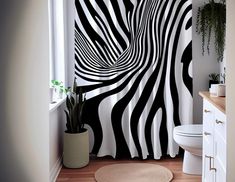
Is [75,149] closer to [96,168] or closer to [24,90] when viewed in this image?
[96,168]

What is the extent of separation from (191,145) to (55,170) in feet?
4.31

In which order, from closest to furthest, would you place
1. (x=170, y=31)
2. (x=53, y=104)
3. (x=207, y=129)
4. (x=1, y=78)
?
(x=1, y=78)
(x=207, y=129)
(x=53, y=104)
(x=170, y=31)

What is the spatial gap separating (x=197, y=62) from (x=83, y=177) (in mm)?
1857

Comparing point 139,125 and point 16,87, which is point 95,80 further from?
point 16,87

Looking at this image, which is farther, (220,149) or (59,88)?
(59,88)

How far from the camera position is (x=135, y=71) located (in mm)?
3432

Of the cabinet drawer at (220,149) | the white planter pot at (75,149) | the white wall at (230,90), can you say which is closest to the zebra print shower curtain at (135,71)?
the white planter pot at (75,149)

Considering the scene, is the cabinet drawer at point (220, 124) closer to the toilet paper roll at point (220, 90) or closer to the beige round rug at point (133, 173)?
the toilet paper roll at point (220, 90)

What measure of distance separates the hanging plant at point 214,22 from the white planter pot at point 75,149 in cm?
177

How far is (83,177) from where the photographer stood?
2945mm

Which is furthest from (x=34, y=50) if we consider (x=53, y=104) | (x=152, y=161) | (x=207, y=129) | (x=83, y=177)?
(x=152, y=161)

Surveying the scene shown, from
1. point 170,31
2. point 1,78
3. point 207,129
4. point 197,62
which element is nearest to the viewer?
point 1,78

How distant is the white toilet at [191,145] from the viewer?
271 centimetres

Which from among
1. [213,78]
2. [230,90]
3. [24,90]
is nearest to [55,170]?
[24,90]
